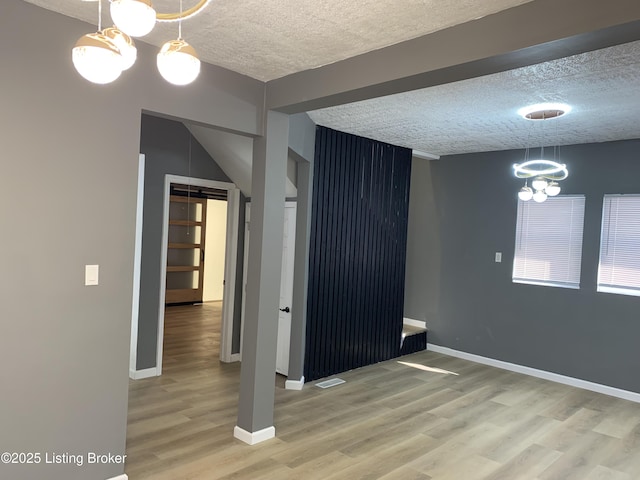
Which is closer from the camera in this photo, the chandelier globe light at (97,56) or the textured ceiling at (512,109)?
the chandelier globe light at (97,56)

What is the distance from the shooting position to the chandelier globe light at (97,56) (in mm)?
1216

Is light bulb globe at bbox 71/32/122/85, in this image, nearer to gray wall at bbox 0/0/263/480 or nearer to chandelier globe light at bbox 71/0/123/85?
chandelier globe light at bbox 71/0/123/85

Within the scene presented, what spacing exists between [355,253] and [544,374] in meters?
2.64

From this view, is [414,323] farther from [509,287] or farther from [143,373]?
[143,373]

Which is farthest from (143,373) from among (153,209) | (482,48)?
(482,48)

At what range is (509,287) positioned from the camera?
5887 mm

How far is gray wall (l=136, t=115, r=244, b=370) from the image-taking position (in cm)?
477

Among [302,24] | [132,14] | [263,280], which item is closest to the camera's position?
[132,14]

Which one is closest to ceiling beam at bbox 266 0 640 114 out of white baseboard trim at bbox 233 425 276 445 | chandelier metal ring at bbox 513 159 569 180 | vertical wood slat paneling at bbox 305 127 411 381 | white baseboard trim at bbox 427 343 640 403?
vertical wood slat paneling at bbox 305 127 411 381

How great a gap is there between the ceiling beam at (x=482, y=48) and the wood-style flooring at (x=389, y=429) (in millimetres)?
2452

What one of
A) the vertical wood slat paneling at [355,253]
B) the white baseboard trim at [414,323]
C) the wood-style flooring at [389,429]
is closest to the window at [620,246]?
the wood-style flooring at [389,429]

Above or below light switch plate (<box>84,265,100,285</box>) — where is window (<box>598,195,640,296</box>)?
above

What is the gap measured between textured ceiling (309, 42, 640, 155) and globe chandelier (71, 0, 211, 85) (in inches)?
95.7

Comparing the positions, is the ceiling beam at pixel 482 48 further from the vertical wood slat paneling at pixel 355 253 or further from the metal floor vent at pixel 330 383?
the metal floor vent at pixel 330 383
